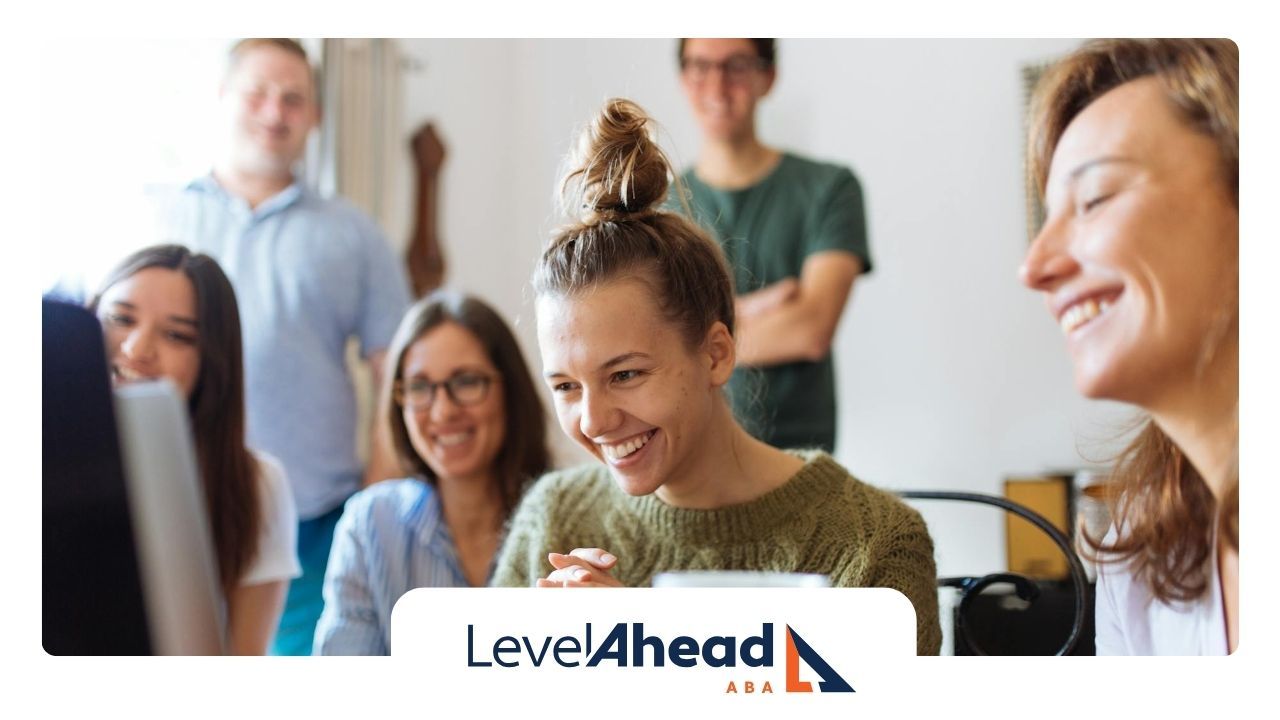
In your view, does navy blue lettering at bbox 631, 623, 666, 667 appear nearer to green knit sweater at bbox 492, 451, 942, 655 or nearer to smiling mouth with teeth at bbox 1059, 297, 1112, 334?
green knit sweater at bbox 492, 451, 942, 655

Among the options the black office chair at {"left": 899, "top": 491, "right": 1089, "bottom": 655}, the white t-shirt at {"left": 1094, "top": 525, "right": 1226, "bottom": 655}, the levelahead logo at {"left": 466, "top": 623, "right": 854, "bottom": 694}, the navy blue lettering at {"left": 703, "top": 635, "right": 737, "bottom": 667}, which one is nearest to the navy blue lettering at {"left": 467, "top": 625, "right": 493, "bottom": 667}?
the levelahead logo at {"left": 466, "top": 623, "right": 854, "bottom": 694}

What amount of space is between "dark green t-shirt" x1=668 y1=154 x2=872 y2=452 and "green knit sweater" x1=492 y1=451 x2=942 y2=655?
0.14ft

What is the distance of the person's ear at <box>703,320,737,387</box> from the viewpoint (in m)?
1.19

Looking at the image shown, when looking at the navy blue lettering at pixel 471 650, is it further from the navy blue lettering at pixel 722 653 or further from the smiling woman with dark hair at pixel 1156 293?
the smiling woman with dark hair at pixel 1156 293

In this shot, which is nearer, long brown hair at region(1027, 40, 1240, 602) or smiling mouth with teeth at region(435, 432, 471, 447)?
long brown hair at region(1027, 40, 1240, 602)

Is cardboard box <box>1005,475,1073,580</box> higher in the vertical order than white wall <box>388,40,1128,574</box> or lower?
lower

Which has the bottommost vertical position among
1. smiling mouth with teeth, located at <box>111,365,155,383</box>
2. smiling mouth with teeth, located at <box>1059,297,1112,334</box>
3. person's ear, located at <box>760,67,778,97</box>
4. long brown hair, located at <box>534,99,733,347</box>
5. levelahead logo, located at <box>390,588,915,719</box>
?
levelahead logo, located at <box>390,588,915,719</box>

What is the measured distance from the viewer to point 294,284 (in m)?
1.32

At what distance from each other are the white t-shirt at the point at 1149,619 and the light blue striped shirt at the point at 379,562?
65 centimetres

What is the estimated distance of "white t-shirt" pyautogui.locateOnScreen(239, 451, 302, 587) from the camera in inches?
51.8

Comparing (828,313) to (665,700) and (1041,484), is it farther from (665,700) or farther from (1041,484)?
(665,700)
